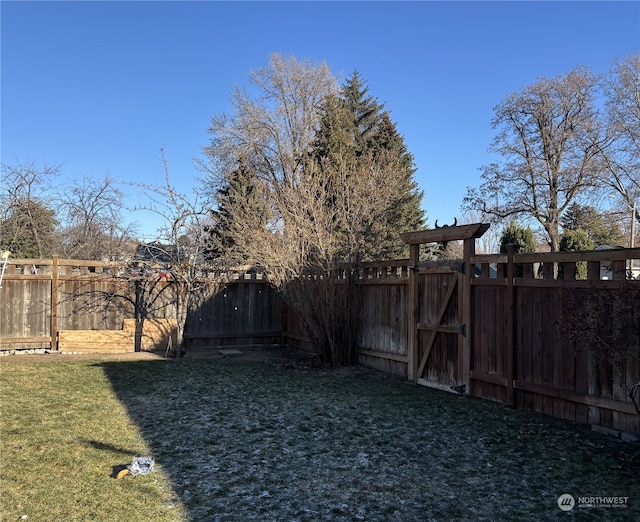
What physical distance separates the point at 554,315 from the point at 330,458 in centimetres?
285

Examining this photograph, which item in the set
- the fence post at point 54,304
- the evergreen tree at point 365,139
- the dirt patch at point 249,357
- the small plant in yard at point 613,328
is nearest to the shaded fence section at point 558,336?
the small plant in yard at point 613,328

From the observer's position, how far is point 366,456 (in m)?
3.92

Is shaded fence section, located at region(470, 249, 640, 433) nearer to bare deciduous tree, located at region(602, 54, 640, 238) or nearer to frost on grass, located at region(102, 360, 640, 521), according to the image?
frost on grass, located at region(102, 360, 640, 521)

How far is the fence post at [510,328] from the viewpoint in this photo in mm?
5430

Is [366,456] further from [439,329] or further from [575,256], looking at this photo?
[439,329]

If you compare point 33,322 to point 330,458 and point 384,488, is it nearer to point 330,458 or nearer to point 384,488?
point 330,458

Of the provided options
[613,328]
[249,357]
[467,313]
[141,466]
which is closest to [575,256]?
[613,328]

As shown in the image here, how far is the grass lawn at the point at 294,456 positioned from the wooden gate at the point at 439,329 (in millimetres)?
326

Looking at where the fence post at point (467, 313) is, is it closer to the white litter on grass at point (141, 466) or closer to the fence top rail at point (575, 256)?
the fence top rail at point (575, 256)

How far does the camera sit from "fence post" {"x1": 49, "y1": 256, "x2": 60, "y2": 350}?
A: 9.37m

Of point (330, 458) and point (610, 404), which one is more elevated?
point (610, 404)

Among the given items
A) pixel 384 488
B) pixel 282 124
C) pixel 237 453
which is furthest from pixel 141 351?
pixel 282 124

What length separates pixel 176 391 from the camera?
634cm

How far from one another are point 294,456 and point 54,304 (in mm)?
7586
